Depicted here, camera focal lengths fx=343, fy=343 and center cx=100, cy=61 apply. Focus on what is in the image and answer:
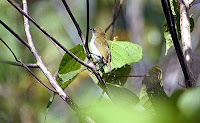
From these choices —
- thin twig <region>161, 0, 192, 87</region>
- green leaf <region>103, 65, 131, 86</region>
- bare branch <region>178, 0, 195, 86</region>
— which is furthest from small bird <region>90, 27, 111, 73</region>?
thin twig <region>161, 0, 192, 87</region>

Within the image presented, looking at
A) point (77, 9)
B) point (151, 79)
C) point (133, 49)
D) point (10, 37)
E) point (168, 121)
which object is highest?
point (77, 9)

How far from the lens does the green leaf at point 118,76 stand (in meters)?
1.04

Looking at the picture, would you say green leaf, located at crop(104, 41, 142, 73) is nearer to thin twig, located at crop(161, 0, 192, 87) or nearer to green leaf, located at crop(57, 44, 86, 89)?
green leaf, located at crop(57, 44, 86, 89)

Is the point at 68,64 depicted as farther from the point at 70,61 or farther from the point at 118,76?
the point at 118,76

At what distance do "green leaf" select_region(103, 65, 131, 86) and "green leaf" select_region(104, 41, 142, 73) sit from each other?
3 cm

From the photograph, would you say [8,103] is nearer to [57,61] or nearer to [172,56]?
[57,61]

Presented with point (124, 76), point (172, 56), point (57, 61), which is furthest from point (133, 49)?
point (57, 61)

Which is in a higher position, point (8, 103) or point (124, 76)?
point (8, 103)

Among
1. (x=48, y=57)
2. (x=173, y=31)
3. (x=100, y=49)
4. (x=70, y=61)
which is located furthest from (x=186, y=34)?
(x=48, y=57)

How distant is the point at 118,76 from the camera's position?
1.05m

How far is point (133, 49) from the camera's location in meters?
1.02

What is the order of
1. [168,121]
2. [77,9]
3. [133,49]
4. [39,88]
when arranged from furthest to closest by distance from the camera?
[77,9] → [39,88] → [133,49] → [168,121]

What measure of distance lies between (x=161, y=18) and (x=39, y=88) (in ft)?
5.22

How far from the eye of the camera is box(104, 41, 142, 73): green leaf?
999mm
